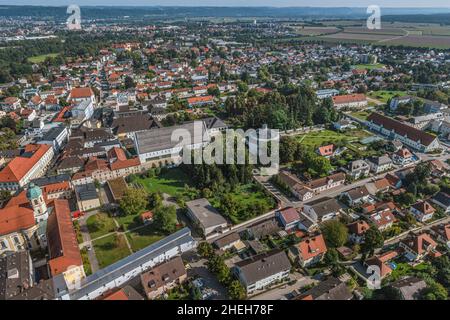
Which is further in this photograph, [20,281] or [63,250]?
[63,250]

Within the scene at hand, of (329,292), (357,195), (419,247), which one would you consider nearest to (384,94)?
(357,195)

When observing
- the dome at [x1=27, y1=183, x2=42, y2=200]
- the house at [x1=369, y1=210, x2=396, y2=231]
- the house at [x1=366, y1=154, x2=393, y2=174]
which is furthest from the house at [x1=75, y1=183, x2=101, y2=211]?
the house at [x1=366, y1=154, x2=393, y2=174]

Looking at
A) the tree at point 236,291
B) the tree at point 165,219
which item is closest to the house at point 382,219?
the tree at point 236,291

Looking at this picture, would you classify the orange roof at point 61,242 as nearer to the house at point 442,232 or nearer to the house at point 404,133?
the house at point 442,232

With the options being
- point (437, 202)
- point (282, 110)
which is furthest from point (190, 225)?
point (282, 110)

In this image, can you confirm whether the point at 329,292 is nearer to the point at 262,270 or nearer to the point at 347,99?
the point at 262,270

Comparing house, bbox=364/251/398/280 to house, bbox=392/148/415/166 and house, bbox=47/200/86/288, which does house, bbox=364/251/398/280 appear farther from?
house, bbox=47/200/86/288
